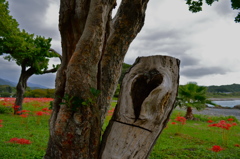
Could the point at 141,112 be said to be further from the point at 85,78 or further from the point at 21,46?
the point at 21,46

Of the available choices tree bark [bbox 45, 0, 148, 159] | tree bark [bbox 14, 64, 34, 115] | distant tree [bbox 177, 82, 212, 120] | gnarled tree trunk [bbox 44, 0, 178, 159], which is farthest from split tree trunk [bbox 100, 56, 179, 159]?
distant tree [bbox 177, 82, 212, 120]

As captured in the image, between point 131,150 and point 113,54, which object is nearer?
point 131,150

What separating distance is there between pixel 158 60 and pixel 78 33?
1.02 metres

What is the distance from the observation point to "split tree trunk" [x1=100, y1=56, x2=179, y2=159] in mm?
1787

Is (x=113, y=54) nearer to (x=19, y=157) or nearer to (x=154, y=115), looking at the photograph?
(x=154, y=115)

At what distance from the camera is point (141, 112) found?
1797mm

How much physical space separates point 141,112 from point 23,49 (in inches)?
436

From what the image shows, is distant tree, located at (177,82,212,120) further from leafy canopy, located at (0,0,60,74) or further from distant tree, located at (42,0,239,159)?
distant tree, located at (42,0,239,159)

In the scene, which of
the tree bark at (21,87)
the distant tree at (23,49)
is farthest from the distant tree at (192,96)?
the tree bark at (21,87)

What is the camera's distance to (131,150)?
1774 mm

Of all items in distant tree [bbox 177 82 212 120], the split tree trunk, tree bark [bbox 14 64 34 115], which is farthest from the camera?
distant tree [bbox 177 82 212 120]

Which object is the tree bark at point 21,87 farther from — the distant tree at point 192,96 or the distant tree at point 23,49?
the distant tree at point 192,96

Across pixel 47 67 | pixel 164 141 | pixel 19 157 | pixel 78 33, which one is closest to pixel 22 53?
pixel 47 67

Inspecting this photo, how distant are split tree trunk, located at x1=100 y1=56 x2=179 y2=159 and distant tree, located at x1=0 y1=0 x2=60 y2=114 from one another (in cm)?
1053
